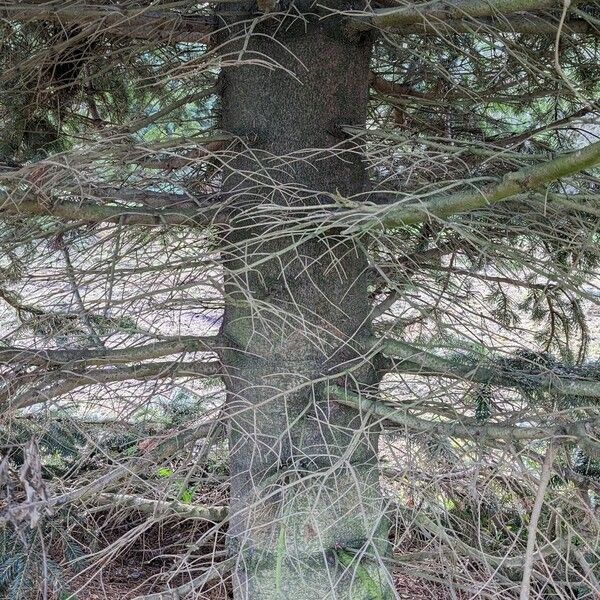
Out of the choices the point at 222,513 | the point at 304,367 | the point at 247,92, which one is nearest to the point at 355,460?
the point at 304,367

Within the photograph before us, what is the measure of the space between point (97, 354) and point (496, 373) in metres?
1.22

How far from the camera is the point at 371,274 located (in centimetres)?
299

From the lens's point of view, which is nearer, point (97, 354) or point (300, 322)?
point (300, 322)

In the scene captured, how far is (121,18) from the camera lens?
213 cm

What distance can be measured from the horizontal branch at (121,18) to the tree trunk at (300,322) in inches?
7.2

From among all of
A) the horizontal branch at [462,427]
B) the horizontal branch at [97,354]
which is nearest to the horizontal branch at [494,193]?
the horizontal branch at [462,427]

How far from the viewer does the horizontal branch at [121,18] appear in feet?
6.64

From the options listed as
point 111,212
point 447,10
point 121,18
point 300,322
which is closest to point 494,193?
point 447,10

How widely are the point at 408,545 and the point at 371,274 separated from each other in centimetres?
132

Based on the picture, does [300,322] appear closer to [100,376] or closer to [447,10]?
[100,376]

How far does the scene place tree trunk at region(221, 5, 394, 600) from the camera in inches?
86.1

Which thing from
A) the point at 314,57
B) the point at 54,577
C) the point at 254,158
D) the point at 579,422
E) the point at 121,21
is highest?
the point at 121,21

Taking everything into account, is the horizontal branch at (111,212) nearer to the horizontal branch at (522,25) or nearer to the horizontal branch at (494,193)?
the horizontal branch at (494,193)

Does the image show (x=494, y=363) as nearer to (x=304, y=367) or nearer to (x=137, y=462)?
(x=304, y=367)
